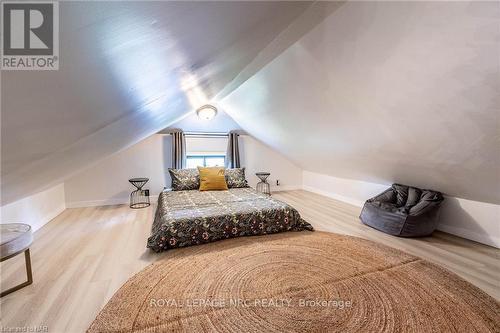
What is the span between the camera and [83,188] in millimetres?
4145

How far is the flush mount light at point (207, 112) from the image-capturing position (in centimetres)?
441

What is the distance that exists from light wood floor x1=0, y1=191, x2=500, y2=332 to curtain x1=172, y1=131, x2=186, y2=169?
4.20 feet

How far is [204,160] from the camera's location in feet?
17.0

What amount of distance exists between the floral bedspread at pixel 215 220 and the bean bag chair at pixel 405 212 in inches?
37.1

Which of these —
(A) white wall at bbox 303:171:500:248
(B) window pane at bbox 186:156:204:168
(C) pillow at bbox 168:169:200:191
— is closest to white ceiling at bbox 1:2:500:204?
(A) white wall at bbox 303:171:500:248

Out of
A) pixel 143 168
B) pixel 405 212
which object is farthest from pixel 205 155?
pixel 405 212

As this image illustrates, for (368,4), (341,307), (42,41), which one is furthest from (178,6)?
(341,307)

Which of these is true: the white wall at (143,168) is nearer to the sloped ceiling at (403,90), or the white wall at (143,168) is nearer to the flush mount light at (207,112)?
the flush mount light at (207,112)

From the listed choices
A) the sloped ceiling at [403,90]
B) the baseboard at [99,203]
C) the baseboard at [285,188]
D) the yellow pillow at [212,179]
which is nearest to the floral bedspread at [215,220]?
the yellow pillow at [212,179]

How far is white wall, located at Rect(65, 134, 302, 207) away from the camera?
416cm

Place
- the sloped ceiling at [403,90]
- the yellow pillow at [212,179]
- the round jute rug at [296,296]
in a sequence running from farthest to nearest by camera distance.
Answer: the yellow pillow at [212,179] < the round jute rug at [296,296] < the sloped ceiling at [403,90]

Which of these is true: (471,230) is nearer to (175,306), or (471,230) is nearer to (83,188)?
(175,306)

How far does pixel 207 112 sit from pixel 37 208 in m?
3.00

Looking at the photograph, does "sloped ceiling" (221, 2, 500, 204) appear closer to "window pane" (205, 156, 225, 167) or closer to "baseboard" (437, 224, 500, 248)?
"baseboard" (437, 224, 500, 248)
